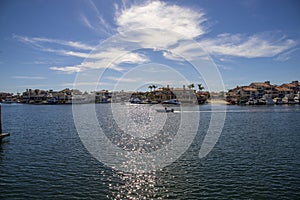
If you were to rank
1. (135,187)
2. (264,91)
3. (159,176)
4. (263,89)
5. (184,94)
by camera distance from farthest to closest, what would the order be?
(184,94) < (263,89) < (264,91) < (159,176) < (135,187)

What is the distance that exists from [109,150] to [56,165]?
A: 23.6 ft

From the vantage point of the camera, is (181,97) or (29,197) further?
(181,97)

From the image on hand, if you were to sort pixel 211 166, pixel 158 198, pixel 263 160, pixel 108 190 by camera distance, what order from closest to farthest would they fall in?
pixel 158 198 → pixel 108 190 → pixel 211 166 → pixel 263 160

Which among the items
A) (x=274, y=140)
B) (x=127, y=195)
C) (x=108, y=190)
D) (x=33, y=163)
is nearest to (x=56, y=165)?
(x=33, y=163)

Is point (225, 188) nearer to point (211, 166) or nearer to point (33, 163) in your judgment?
point (211, 166)

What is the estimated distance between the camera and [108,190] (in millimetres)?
15219

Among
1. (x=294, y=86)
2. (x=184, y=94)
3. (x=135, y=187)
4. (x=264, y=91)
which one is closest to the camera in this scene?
(x=135, y=187)

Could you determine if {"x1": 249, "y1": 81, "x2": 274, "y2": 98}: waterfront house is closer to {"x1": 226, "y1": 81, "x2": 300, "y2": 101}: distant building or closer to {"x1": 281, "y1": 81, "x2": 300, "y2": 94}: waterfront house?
{"x1": 226, "y1": 81, "x2": 300, "y2": 101}: distant building

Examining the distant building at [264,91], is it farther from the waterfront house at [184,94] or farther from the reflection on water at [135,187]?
the reflection on water at [135,187]

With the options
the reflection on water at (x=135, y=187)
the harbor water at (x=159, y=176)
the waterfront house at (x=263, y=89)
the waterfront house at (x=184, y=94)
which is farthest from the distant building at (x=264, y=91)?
the reflection on water at (x=135, y=187)

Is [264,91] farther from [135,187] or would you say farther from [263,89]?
[135,187]

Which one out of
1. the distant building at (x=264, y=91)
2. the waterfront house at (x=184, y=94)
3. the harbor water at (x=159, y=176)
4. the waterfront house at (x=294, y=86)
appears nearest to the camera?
the harbor water at (x=159, y=176)

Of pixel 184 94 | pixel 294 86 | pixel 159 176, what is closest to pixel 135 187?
pixel 159 176

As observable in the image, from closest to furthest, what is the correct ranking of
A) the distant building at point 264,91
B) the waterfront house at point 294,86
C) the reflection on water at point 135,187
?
the reflection on water at point 135,187 → the distant building at point 264,91 → the waterfront house at point 294,86
